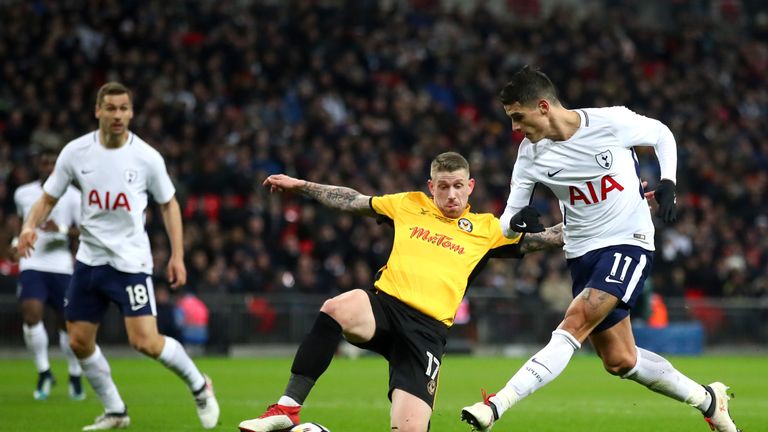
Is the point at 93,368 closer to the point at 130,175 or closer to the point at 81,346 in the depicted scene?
the point at 81,346

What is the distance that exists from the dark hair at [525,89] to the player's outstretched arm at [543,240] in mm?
952

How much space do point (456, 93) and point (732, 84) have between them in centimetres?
864

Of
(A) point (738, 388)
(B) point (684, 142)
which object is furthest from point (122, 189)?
(B) point (684, 142)

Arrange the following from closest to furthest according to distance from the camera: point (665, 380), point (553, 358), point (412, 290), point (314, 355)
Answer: point (314, 355) < point (553, 358) < point (412, 290) < point (665, 380)

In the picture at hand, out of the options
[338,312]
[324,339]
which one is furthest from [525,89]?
[324,339]

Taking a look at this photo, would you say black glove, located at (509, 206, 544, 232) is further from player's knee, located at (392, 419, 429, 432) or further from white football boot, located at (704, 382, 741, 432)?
white football boot, located at (704, 382, 741, 432)

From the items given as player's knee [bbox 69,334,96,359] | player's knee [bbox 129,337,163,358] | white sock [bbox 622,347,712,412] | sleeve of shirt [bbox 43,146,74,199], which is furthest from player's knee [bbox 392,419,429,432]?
sleeve of shirt [bbox 43,146,74,199]

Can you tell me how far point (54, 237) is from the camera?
13.1 meters

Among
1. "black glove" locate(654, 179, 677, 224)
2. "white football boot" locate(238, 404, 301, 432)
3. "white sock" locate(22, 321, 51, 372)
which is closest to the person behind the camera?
"white football boot" locate(238, 404, 301, 432)

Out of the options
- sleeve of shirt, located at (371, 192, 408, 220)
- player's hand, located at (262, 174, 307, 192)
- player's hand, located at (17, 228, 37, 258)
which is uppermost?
player's hand, located at (262, 174, 307, 192)

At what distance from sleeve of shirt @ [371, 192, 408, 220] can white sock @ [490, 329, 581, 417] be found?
4.33 feet

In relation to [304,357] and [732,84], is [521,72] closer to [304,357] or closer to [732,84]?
[304,357]

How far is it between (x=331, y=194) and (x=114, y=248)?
2.39 metres

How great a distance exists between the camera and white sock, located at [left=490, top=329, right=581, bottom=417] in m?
7.35
